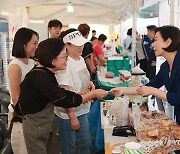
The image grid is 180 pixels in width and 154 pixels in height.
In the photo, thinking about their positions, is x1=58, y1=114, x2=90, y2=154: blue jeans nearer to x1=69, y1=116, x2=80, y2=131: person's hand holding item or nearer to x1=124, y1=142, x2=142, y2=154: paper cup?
x1=69, y1=116, x2=80, y2=131: person's hand holding item

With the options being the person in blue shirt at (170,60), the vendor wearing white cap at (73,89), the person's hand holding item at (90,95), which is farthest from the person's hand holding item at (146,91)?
the vendor wearing white cap at (73,89)

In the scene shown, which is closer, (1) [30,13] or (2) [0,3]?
(2) [0,3]

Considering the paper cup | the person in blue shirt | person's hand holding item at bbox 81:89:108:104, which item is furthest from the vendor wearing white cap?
the paper cup

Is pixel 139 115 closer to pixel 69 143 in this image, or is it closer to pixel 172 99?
pixel 172 99

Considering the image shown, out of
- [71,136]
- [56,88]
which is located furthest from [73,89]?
[56,88]

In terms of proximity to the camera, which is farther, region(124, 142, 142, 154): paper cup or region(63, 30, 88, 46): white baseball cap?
region(63, 30, 88, 46): white baseball cap

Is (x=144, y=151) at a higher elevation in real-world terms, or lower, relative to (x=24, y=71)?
lower

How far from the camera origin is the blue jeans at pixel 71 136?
2.09 meters

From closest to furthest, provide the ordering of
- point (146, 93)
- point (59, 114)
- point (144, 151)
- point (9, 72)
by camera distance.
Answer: point (144, 151)
point (146, 93)
point (9, 72)
point (59, 114)

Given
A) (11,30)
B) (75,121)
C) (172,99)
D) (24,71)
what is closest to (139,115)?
(172,99)

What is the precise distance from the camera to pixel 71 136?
2.11 metres

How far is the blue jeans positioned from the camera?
6.87ft

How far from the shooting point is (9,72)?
1907mm

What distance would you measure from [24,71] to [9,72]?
0.35 ft
